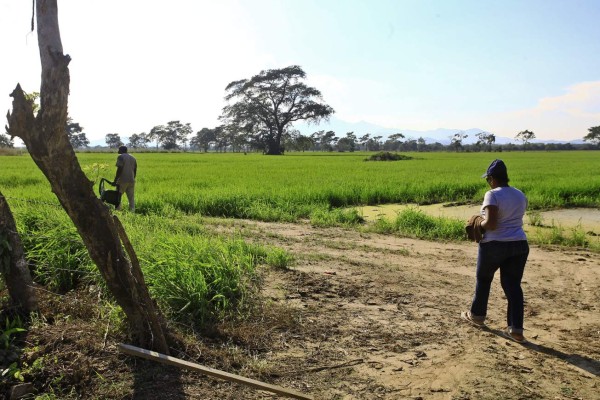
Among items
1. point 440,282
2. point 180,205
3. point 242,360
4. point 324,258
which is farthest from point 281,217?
point 242,360

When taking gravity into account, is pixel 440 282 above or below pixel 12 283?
below

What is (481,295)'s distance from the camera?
4062 mm

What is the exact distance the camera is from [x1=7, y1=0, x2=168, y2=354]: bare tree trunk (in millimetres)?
2775

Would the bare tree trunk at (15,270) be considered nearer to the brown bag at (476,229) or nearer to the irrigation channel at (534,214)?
the brown bag at (476,229)

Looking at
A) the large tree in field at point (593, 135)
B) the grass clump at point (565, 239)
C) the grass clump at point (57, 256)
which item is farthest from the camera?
the large tree in field at point (593, 135)

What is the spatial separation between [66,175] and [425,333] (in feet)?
9.89

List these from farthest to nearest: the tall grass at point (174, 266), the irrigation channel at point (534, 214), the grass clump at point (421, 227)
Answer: the irrigation channel at point (534, 214) < the grass clump at point (421, 227) < the tall grass at point (174, 266)

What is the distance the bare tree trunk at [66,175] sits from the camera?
278cm

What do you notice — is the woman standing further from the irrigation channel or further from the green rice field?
the irrigation channel

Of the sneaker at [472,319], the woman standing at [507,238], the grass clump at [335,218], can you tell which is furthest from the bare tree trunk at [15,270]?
the grass clump at [335,218]

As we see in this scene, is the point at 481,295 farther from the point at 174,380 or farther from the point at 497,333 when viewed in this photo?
the point at 174,380

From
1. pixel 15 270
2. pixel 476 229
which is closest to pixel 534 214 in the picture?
pixel 476 229

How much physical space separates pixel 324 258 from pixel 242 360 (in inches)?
116

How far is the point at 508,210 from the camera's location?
3820mm
